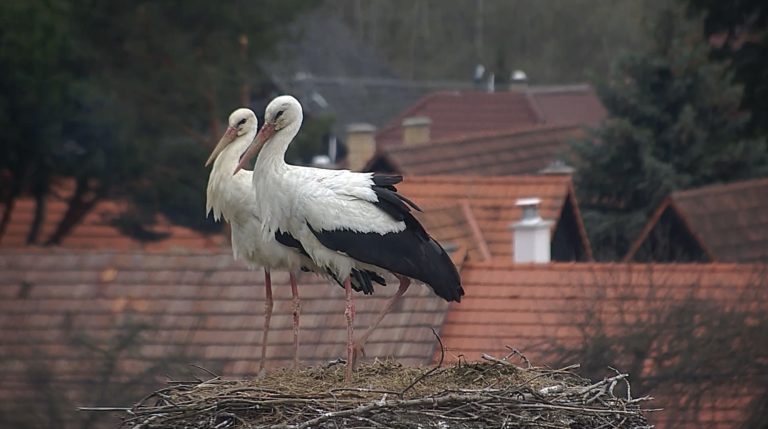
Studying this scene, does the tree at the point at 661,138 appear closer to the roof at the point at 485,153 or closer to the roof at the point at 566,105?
the roof at the point at 485,153

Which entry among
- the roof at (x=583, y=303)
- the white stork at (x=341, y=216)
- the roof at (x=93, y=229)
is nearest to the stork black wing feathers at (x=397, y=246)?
the white stork at (x=341, y=216)

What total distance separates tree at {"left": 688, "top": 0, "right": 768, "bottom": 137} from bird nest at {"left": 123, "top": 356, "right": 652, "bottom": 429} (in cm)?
815

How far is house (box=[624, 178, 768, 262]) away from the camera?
1889cm

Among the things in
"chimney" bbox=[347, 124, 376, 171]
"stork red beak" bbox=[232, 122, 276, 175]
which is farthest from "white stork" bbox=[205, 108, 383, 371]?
"chimney" bbox=[347, 124, 376, 171]

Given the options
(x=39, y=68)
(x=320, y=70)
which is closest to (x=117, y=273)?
(x=39, y=68)

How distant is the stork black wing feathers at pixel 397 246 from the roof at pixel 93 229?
52.8ft

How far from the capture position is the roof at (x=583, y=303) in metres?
12.9

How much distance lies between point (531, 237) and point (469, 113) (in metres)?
24.8

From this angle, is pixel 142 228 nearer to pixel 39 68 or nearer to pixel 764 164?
pixel 39 68

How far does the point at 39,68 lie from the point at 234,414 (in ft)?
53.7

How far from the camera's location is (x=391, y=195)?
831 cm

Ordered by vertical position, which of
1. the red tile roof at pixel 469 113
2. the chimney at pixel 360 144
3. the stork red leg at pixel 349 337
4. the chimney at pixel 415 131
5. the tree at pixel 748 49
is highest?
the red tile roof at pixel 469 113

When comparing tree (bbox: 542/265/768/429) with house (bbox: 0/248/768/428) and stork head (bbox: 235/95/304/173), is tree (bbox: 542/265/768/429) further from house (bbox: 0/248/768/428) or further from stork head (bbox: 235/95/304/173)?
stork head (bbox: 235/95/304/173)

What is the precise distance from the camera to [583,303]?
44.9 feet
